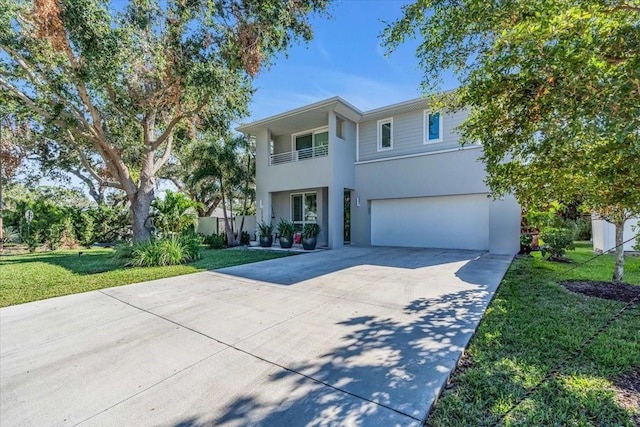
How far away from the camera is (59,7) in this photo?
22.8 feet

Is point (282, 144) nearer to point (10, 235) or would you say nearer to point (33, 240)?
point (33, 240)

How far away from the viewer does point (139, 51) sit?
26.3ft

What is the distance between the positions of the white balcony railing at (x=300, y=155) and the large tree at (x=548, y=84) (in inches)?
339

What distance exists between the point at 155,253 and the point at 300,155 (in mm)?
7846

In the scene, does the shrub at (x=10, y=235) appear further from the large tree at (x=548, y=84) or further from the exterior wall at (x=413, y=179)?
the large tree at (x=548, y=84)

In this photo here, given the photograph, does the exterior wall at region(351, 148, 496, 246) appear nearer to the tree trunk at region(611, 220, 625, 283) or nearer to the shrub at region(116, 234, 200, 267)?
the tree trunk at region(611, 220, 625, 283)

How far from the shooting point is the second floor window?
1323cm

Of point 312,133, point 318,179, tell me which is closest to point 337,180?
point 318,179

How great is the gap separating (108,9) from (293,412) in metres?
10.1

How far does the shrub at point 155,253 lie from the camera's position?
9.16 m

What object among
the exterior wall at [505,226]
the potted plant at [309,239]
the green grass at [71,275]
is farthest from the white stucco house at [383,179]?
the green grass at [71,275]

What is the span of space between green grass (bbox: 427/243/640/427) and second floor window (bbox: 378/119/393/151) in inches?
357

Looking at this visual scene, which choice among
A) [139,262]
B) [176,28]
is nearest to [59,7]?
[176,28]

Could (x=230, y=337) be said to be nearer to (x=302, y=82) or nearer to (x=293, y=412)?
(x=293, y=412)
